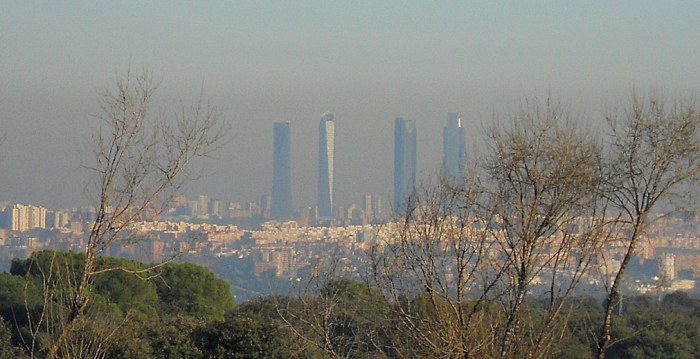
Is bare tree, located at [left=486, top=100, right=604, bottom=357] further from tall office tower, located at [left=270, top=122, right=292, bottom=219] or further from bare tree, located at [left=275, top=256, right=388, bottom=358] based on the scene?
tall office tower, located at [left=270, top=122, right=292, bottom=219]

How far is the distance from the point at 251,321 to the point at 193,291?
9678 mm

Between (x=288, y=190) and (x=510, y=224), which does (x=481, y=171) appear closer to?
(x=510, y=224)

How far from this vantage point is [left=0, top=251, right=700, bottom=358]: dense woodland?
31.0 ft

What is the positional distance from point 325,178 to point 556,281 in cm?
9269

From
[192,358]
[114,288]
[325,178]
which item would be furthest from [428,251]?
[325,178]

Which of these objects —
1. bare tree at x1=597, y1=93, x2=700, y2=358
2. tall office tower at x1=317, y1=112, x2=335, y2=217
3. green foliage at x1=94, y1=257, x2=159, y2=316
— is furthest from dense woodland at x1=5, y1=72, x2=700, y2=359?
tall office tower at x1=317, y1=112, x2=335, y2=217

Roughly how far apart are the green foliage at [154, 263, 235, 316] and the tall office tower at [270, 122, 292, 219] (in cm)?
5130

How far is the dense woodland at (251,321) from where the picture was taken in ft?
31.0

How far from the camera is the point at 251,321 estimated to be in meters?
12.8

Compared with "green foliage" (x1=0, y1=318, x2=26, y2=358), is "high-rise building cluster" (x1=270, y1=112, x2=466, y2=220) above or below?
above

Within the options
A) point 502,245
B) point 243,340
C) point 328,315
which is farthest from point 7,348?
point 502,245

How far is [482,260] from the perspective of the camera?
850cm

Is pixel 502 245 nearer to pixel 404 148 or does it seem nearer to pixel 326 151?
pixel 404 148

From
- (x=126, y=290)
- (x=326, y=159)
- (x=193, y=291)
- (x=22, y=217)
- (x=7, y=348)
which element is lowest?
(x=7, y=348)
